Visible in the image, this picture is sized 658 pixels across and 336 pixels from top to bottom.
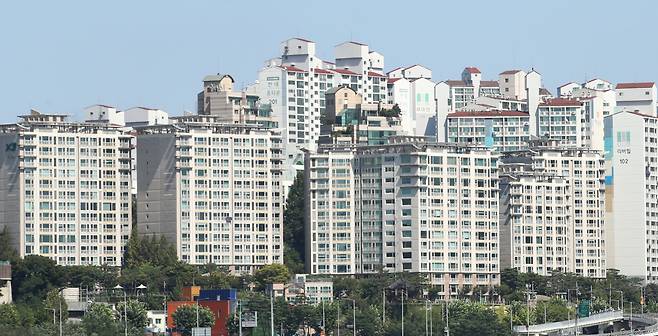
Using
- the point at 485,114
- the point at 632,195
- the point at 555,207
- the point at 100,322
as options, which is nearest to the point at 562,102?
the point at 485,114

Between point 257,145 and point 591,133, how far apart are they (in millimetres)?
37368

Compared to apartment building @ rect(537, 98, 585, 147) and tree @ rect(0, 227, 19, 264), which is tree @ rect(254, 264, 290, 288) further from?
apartment building @ rect(537, 98, 585, 147)

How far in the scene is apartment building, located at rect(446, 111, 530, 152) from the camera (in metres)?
144

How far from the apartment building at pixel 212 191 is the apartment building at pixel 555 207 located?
61.9ft

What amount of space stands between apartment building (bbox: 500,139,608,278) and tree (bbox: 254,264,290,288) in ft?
66.1

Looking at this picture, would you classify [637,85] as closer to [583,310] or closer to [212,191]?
[583,310]

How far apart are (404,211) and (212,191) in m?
11.9

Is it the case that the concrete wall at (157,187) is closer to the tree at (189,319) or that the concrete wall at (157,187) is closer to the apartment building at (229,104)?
the apartment building at (229,104)

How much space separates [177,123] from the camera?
118 metres

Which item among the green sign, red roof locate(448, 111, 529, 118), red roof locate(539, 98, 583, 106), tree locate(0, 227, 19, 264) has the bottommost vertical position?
the green sign

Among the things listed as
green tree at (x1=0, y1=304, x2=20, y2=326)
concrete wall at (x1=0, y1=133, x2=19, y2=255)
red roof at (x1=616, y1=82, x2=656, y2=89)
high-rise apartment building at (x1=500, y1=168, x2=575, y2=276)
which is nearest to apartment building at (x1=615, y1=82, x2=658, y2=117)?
red roof at (x1=616, y1=82, x2=656, y2=89)

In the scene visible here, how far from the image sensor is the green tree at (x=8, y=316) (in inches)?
3918

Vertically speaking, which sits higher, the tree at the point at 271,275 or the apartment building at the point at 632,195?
the apartment building at the point at 632,195

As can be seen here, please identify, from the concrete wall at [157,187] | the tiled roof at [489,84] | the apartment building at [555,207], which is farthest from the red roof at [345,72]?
the concrete wall at [157,187]
